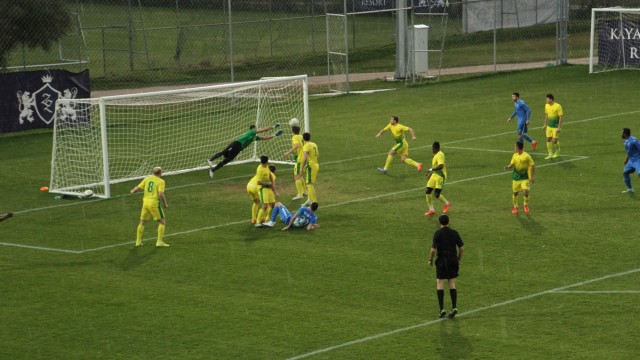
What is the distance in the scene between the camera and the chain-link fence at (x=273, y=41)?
2127 inches

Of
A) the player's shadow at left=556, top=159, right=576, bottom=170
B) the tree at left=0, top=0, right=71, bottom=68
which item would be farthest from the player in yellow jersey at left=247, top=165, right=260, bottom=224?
the tree at left=0, top=0, right=71, bottom=68

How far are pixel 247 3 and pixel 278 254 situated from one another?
46.0 m

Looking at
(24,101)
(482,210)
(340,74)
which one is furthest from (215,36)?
(482,210)

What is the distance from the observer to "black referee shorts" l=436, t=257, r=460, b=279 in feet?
62.2

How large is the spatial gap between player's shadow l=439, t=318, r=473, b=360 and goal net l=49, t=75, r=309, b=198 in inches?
579

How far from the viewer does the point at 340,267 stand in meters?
22.8

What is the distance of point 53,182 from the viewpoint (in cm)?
3216

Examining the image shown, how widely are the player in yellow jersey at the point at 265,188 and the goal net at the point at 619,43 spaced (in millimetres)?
28458

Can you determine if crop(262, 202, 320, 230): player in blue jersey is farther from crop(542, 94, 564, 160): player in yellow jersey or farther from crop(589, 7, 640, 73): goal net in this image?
crop(589, 7, 640, 73): goal net

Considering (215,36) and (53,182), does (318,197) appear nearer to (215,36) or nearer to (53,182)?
(53,182)

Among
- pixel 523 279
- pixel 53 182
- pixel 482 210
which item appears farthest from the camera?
pixel 53 182

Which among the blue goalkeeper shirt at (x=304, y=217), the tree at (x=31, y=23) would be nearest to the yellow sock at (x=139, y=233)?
the blue goalkeeper shirt at (x=304, y=217)

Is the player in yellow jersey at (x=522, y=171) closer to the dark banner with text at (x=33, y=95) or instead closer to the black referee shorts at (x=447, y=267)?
the black referee shorts at (x=447, y=267)

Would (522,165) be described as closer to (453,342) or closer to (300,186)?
(300,186)
